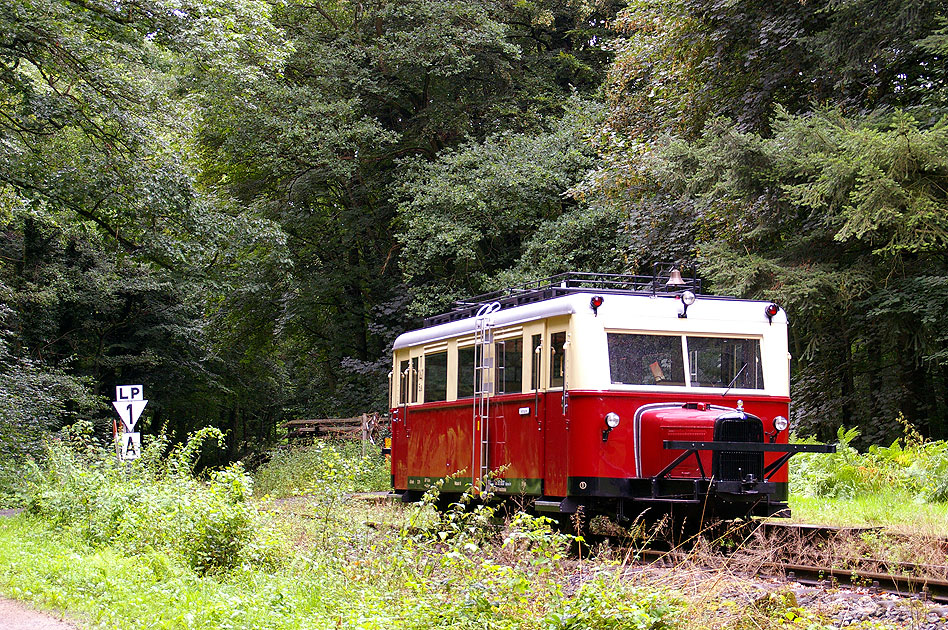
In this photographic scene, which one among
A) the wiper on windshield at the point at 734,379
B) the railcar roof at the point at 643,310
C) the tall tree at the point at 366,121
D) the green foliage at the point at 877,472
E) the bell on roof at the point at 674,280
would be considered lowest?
the green foliage at the point at 877,472

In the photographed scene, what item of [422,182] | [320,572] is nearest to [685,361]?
[320,572]

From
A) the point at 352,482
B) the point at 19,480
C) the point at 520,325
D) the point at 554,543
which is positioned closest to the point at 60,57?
the point at 19,480

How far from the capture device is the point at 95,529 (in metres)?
13.0

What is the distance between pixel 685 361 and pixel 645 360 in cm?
50

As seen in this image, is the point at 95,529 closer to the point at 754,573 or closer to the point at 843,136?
the point at 754,573

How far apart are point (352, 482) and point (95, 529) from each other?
3.89 m

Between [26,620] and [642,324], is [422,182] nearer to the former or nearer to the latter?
[642,324]

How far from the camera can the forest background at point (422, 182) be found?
18562 millimetres

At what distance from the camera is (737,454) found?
12.0 meters

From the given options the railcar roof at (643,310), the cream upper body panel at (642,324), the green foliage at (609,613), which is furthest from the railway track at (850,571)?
the railcar roof at (643,310)

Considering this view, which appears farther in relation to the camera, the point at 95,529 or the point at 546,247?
the point at 546,247

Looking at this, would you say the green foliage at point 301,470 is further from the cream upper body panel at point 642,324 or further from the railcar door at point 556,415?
the cream upper body panel at point 642,324

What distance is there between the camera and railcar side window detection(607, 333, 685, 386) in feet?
41.0

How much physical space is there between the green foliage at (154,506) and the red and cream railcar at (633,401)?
255cm
